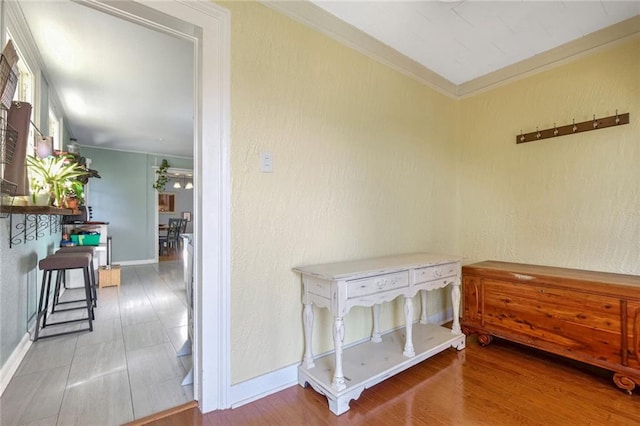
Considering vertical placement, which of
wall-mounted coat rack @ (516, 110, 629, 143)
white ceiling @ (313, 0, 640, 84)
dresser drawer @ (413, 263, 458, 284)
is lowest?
dresser drawer @ (413, 263, 458, 284)

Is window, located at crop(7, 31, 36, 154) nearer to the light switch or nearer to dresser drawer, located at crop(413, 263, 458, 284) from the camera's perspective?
the light switch

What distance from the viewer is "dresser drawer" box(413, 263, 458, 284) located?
2.01 meters

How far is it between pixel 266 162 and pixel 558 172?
7.84 feet

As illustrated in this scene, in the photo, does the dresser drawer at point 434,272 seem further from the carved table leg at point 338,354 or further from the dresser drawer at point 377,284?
the carved table leg at point 338,354

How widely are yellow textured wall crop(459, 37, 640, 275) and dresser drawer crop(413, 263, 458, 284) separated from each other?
0.79m

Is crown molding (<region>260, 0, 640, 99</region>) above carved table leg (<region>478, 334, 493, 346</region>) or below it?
above

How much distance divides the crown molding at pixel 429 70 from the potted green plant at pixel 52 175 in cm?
206

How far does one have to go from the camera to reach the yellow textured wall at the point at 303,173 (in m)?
1.63

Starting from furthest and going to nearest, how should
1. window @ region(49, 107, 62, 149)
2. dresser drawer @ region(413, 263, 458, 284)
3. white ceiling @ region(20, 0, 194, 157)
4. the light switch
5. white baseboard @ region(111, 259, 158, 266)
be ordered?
white baseboard @ region(111, 259, 158, 266) < window @ region(49, 107, 62, 149) < white ceiling @ region(20, 0, 194, 157) < dresser drawer @ region(413, 263, 458, 284) < the light switch

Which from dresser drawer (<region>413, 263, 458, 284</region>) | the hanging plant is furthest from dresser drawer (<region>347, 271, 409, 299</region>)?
the hanging plant

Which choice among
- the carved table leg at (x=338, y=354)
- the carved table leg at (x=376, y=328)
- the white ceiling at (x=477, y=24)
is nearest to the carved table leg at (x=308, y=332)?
the carved table leg at (x=338, y=354)

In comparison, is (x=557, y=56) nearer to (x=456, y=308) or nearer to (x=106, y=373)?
(x=456, y=308)

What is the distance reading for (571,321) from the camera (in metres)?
1.90

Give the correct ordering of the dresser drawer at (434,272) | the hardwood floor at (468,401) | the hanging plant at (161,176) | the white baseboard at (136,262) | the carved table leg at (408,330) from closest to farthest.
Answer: the hardwood floor at (468,401) < the carved table leg at (408,330) < the dresser drawer at (434,272) < the white baseboard at (136,262) < the hanging plant at (161,176)
